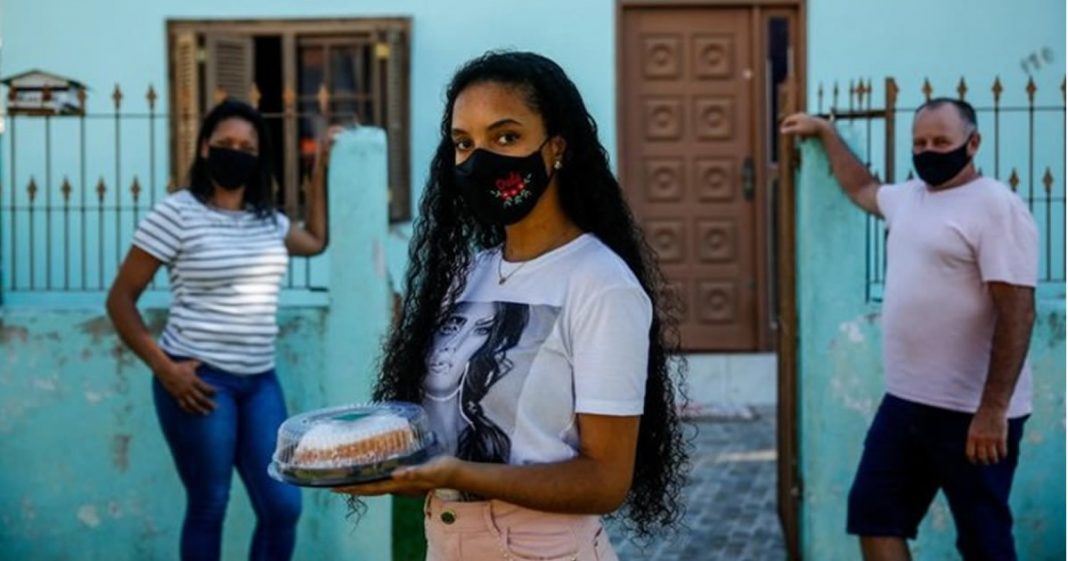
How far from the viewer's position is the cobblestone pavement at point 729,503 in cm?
707

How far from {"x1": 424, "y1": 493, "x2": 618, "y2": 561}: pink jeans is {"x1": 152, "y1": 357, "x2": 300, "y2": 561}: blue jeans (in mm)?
2606

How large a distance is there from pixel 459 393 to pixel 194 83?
824 cm

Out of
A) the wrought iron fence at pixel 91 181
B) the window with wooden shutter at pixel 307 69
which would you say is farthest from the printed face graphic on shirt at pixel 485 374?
the window with wooden shutter at pixel 307 69

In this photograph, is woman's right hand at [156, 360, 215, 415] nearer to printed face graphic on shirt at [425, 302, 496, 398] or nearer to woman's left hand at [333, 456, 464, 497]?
printed face graphic on shirt at [425, 302, 496, 398]

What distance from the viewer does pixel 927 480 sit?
5219mm

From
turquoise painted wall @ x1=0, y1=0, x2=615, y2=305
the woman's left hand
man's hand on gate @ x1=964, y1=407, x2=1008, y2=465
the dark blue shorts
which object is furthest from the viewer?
turquoise painted wall @ x1=0, y1=0, x2=615, y2=305

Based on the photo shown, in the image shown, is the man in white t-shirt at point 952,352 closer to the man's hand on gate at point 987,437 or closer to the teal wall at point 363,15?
the man's hand on gate at point 987,437

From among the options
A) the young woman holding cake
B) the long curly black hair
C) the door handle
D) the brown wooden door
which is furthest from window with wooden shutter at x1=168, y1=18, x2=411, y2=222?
the young woman holding cake

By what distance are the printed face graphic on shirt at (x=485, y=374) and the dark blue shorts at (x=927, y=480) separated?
8.84ft

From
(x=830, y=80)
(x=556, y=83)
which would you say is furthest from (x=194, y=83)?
(x=556, y=83)

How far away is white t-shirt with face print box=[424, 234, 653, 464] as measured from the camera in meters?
2.61

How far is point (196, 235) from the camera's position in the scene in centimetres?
528

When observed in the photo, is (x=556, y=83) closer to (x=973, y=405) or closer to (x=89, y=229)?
(x=973, y=405)

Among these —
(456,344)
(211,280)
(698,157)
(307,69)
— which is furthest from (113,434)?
(698,157)
